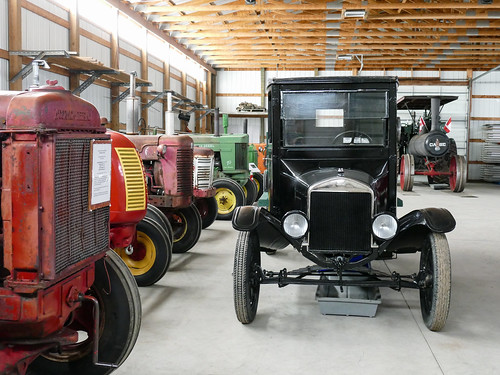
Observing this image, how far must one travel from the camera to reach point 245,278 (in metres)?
3.24

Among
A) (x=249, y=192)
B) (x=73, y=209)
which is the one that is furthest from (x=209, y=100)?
(x=73, y=209)

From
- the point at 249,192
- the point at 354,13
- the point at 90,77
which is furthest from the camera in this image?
the point at 354,13

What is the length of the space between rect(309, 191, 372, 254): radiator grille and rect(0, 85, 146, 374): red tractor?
1.56 meters

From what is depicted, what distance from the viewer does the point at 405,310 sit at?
12.2 feet

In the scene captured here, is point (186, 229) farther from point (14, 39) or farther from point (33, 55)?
point (14, 39)

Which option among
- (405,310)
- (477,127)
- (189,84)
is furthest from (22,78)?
(477,127)

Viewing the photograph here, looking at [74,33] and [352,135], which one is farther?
[74,33]

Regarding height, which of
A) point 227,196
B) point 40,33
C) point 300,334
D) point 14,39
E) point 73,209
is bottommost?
point 300,334

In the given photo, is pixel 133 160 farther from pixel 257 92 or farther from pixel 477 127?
pixel 477 127

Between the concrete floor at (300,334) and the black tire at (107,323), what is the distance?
424 mm

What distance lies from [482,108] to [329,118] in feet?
56.2

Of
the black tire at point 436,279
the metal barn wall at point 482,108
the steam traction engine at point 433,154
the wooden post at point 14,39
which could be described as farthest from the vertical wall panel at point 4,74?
the metal barn wall at point 482,108

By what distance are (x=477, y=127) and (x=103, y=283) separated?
1931 centimetres

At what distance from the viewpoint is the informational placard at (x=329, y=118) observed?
4.04 metres
